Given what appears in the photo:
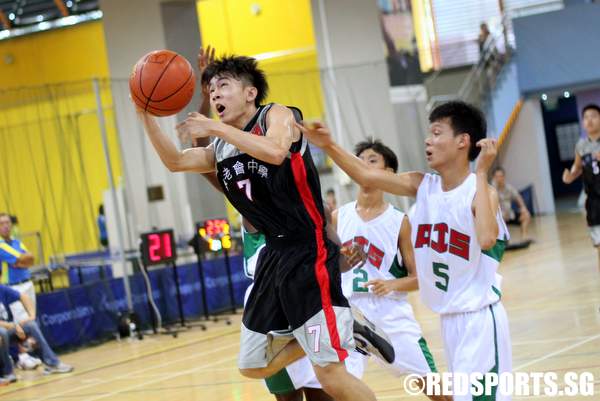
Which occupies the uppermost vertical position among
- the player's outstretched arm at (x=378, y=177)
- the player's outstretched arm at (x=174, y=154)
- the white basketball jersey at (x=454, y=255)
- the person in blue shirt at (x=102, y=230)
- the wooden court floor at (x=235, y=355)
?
the player's outstretched arm at (x=174, y=154)

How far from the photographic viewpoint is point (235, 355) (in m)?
10.5

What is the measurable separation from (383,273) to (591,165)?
4546mm

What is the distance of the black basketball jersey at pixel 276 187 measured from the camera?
4578 millimetres

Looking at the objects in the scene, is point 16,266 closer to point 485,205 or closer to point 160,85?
point 160,85

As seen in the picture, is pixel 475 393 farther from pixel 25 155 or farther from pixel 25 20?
pixel 25 20

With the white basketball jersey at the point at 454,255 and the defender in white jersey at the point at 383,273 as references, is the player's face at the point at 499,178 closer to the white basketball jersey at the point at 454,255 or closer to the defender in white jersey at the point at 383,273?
the defender in white jersey at the point at 383,273

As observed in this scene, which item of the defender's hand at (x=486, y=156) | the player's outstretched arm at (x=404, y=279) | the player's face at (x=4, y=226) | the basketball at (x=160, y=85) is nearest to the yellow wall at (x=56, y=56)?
the player's face at (x=4, y=226)

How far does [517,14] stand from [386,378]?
1869 cm

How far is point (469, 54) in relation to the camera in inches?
1021

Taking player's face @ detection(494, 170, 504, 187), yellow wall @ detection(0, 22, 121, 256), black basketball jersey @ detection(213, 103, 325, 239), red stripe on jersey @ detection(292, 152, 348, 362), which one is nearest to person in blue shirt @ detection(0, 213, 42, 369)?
yellow wall @ detection(0, 22, 121, 256)

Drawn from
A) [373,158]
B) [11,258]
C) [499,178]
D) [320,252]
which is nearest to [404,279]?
[373,158]

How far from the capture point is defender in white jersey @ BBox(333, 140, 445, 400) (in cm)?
562

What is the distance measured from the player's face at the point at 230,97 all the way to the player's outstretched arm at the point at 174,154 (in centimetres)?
22

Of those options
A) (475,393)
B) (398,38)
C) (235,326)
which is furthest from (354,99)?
(475,393)
